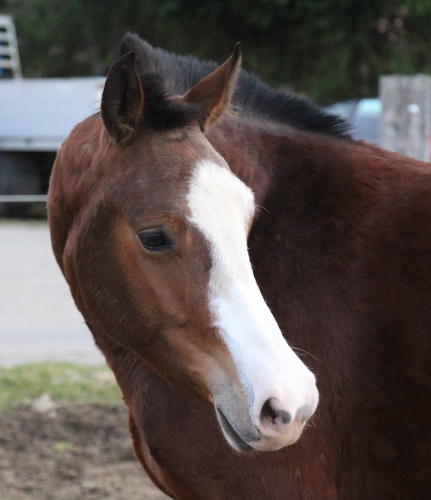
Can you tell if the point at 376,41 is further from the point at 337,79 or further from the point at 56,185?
the point at 56,185

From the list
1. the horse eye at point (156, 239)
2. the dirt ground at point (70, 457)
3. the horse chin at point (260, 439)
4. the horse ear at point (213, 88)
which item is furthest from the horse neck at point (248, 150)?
the dirt ground at point (70, 457)

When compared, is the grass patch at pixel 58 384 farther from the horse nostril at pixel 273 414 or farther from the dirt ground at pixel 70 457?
the horse nostril at pixel 273 414

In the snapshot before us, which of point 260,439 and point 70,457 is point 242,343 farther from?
point 70,457

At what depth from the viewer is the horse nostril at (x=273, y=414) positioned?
1.59 m

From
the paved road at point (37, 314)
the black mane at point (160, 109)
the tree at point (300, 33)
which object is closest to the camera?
the black mane at point (160, 109)

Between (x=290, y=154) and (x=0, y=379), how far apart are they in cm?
324

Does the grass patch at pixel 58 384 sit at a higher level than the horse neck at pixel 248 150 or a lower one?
lower

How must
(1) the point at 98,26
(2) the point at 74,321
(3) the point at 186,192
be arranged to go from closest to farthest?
(3) the point at 186,192 < (2) the point at 74,321 < (1) the point at 98,26

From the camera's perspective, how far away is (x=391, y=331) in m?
2.11

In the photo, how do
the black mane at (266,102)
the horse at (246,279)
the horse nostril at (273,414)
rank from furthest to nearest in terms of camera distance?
the black mane at (266,102) → the horse at (246,279) → the horse nostril at (273,414)

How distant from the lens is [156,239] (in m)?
1.81

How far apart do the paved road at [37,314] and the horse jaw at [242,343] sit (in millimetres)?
3721

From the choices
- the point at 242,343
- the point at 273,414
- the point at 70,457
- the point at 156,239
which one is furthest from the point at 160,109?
the point at 70,457

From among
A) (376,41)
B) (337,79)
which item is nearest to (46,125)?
(337,79)
